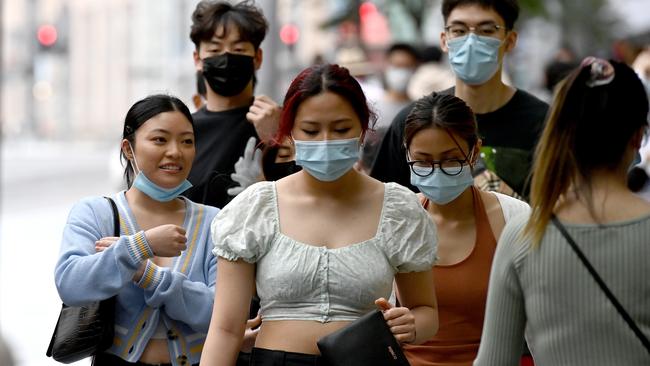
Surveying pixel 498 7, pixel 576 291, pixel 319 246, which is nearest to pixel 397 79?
pixel 498 7

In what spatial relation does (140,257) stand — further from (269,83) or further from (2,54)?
(2,54)

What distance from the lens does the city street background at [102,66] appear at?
51.1ft

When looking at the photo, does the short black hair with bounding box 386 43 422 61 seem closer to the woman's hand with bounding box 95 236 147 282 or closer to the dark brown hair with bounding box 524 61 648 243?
the woman's hand with bounding box 95 236 147 282

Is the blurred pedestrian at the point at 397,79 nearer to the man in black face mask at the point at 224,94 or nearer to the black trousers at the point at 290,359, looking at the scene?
the man in black face mask at the point at 224,94

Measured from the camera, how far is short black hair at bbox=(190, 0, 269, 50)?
6617 millimetres

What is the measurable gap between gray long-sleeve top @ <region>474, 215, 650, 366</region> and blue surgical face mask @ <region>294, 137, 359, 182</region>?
2.79 feet

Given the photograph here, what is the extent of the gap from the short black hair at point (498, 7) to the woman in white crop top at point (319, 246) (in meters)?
2.08

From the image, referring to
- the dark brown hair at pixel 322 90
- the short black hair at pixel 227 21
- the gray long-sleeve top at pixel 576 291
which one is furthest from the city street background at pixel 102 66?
the gray long-sleeve top at pixel 576 291

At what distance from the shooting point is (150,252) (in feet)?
16.2

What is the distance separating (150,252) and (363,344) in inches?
34.3

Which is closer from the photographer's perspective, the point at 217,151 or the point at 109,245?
the point at 109,245

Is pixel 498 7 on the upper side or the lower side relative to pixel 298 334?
upper

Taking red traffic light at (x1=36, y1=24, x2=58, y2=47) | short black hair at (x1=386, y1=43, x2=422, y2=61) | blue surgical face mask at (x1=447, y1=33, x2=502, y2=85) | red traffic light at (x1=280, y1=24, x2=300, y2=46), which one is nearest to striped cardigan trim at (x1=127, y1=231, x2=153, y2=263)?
blue surgical face mask at (x1=447, y1=33, x2=502, y2=85)

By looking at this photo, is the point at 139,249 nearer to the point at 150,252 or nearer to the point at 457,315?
the point at 150,252
